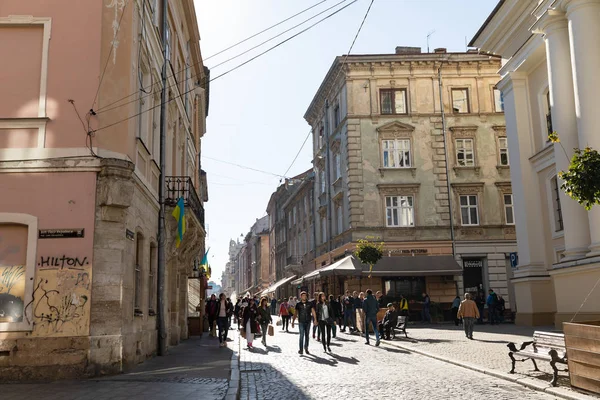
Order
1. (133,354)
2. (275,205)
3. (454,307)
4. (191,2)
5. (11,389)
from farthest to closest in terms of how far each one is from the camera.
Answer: (275,205) < (454,307) < (191,2) < (133,354) < (11,389)

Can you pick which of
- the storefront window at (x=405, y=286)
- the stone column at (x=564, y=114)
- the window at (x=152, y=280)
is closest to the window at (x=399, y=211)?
the storefront window at (x=405, y=286)

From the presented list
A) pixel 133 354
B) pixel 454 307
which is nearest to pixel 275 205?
pixel 454 307

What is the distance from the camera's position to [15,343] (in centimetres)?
1171

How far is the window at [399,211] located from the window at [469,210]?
10.3 ft

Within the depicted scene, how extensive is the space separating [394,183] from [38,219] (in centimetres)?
2676

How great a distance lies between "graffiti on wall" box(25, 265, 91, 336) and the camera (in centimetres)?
1191

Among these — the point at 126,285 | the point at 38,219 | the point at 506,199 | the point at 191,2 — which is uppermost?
the point at 191,2

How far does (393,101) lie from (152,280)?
24.7 meters

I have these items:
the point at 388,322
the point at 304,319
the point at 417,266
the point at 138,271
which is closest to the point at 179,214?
the point at 138,271

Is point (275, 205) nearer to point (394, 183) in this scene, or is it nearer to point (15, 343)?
point (394, 183)

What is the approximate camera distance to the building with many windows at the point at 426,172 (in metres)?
35.9

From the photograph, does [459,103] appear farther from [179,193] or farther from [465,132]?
[179,193]

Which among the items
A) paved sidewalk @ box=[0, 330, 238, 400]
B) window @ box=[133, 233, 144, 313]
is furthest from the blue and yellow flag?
paved sidewalk @ box=[0, 330, 238, 400]

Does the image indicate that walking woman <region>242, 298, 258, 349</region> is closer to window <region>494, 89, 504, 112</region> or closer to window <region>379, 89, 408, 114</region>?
window <region>379, 89, 408, 114</region>
